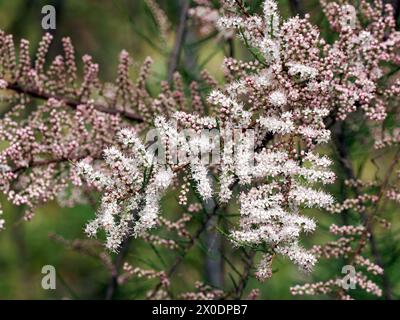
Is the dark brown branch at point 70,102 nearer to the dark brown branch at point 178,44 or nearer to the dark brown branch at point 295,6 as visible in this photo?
the dark brown branch at point 178,44

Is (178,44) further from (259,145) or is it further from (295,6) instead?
(259,145)

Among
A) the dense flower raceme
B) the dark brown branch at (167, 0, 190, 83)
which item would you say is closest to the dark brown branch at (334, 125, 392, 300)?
the dense flower raceme

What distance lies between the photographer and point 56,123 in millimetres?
1694

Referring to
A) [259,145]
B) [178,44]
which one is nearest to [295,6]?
[178,44]

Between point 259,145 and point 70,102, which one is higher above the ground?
point 70,102

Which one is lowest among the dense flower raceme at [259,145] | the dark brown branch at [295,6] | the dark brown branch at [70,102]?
the dense flower raceme at [259,145]

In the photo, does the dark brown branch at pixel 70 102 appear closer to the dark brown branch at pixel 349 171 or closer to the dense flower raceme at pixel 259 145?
the dense flower raceme at pixel 259 145

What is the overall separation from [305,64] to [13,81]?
0.82 m

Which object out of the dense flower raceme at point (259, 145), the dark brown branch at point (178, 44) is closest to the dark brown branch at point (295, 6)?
the dense flower raceme at point (259, 145)

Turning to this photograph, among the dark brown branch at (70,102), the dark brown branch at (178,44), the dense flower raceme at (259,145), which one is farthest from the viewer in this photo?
the dark brown branch at (178,44)

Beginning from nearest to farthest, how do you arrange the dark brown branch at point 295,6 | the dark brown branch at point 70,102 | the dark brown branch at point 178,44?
the dark brown branch at point 70,102
the dark brown branch at point 295,6
the dark brown branch at point 178,44

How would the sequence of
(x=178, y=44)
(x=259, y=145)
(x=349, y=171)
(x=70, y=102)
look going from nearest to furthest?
1. (x=259, y=145)
2. (x=70, y=102)
3. (x=349, y=171)
4. (x=178, y=44)

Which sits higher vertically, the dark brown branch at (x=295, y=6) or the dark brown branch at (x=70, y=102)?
the dark brown branch at (x=295, y=6)

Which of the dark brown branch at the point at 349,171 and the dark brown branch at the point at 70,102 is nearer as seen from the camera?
the dark brown branch at the point at 70,102
